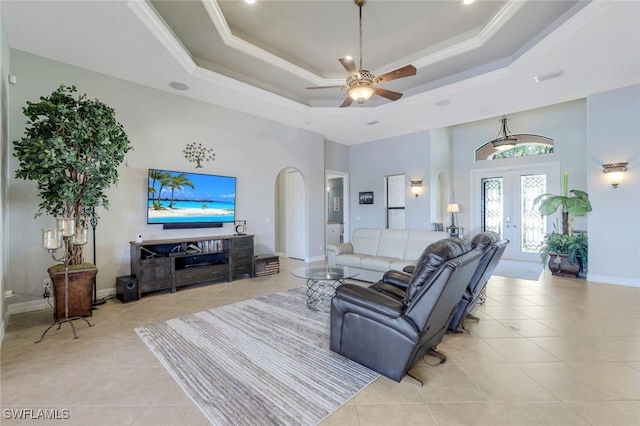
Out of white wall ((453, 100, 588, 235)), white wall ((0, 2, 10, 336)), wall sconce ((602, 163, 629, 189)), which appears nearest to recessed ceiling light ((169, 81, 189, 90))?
white wall ((0, 2, 10, 336))

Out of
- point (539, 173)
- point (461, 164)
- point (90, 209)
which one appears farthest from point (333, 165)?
point (90, 209)

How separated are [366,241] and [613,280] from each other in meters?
4.31

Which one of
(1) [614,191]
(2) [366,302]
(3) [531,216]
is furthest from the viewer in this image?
(3) [531,216]

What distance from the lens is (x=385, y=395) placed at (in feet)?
6.32

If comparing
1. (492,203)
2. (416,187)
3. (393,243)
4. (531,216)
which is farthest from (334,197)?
(531,216)

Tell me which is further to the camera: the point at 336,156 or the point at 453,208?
the point at 336,156

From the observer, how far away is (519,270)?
5.91 m

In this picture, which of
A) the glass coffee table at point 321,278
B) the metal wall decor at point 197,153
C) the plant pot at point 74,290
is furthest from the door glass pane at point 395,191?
the plant pot at point 74,290

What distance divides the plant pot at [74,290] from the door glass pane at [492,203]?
328 inches

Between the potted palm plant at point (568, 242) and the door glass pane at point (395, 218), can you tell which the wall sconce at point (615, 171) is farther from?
the door glass pane at point (395, 218)

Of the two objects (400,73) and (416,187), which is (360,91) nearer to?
(400,73)

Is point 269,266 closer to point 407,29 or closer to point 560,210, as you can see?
point 407,29

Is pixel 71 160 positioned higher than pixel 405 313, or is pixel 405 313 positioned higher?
pixel 71 160

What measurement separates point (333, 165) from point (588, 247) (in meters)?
5.81
